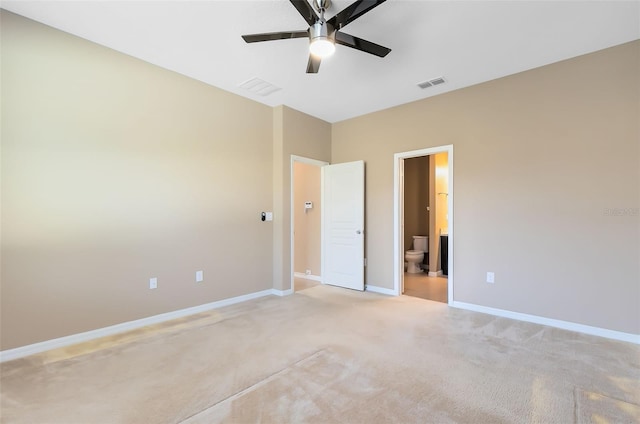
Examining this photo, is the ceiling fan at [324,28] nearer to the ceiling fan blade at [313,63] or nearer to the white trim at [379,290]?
the ceiling fan blade at [313,63]

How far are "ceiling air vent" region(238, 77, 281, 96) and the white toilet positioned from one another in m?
4.08

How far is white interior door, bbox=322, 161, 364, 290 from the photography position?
473 centimetres

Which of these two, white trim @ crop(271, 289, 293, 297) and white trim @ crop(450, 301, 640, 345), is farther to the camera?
white trim @ crop(271, 289, 293, 297)

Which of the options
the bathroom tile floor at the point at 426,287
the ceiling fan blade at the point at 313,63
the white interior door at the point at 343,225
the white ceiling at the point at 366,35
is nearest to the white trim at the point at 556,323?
the bathroom tile floor at the point at 426,287

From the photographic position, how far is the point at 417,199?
6562 millimetres

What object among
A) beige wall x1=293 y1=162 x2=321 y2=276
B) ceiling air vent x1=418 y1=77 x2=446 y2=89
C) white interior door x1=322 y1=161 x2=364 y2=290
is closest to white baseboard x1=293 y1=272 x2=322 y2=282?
beige wall x1=293 y1=162 x2=321 y2=276

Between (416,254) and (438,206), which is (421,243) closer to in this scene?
(416,254)

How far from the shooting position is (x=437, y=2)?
2.29 metres

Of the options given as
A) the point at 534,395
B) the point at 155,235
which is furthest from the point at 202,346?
the point at 534,395

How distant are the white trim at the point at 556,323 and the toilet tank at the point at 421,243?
2.49 m

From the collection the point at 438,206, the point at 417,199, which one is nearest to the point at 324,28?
the point at 438,206

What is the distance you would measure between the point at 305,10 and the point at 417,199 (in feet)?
→ 17.0

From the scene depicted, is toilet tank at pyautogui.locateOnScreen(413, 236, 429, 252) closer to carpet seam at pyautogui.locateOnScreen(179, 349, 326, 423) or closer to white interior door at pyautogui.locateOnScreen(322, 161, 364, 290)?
white interior door at pyautogui.locateOnScreen(322, 161, 364, 290)

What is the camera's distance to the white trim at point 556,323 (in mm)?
2797
